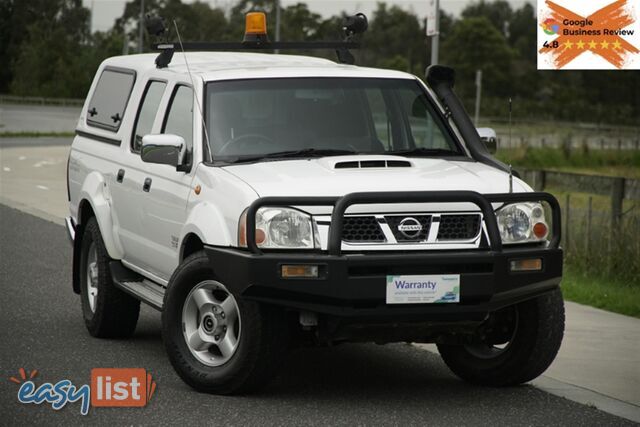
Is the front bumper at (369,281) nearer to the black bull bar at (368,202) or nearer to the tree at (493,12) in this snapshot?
the black bull bar at (368,202)

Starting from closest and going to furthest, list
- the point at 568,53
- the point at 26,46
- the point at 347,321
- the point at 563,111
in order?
the point at 347,321
the point at 568,53
the point at 26,46
the point at 563,111

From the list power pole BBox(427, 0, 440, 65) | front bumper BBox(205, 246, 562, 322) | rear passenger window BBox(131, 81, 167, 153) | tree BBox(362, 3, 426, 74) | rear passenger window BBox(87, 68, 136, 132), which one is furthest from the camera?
tree BBox(362, 3, 426, 74)

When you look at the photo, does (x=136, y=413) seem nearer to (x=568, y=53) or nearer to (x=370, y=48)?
(x=568, y=53)

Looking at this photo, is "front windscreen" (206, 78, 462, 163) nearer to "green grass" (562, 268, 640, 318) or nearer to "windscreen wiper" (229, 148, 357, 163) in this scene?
"windscreen wiper" (229, 148, 357, 163)

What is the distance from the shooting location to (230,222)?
730cm

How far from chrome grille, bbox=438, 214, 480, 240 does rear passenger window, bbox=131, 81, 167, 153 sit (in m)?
2.56

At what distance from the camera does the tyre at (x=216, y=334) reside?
722 centimetres

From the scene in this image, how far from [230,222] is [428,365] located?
2.13 m

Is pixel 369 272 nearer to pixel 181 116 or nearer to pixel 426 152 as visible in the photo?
pixel 426 152

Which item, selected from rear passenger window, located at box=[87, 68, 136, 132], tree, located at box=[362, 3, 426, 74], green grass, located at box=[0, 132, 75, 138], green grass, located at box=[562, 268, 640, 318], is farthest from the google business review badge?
tree, located at box=[362, 3, 426, 74]

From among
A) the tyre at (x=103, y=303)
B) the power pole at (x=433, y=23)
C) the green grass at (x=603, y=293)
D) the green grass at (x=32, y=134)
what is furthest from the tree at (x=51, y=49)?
the tyre at (x=103, y=303)

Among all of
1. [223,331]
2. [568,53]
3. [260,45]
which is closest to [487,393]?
[223,331]

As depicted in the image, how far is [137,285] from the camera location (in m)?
9.03

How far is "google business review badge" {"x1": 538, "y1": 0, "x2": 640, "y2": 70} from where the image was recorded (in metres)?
8.39
